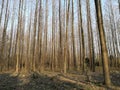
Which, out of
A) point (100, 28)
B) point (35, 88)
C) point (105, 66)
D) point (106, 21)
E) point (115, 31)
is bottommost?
point (35, 88)

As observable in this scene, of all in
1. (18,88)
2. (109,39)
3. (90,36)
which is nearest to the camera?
(18,88)

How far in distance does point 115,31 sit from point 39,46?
41.6 feet

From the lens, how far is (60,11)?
2034 centimetres

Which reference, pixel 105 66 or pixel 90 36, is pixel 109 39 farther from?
pixel 105 66

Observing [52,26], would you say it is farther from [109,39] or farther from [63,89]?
[63,89]

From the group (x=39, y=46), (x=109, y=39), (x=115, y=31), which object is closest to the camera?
(x=39, y=46)

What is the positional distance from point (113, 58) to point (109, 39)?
3.21 metres

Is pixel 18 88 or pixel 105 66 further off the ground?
pixel 105 66

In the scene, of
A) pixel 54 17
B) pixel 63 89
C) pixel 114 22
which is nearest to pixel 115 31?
pixel 114 22

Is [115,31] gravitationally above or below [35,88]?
above

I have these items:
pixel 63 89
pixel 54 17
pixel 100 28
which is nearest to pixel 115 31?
pixel 54 17

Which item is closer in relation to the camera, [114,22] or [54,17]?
[54,17]

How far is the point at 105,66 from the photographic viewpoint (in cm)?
740

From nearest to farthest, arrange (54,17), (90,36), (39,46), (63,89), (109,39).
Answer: (63,89), (90,36), (39,46), (54,17), (109,39)
